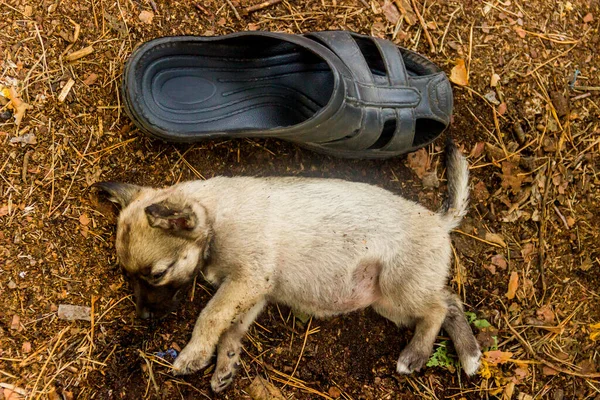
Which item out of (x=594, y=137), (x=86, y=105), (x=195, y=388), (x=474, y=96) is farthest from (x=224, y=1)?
(x=594, y=137)

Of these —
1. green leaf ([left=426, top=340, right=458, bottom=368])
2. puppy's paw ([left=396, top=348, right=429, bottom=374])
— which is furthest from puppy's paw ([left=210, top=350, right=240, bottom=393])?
green leaf ([left=426, top=340, right=458, bottom=368])

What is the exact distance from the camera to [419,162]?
14.6ft

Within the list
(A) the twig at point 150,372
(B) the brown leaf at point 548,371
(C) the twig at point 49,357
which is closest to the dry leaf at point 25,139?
(C) the twig at point 49,357

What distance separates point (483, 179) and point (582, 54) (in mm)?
1446

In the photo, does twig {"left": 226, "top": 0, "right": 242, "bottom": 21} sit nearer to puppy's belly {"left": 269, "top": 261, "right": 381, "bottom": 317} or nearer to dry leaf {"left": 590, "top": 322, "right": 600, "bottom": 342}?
puppy's belly {"left": 269, "top": 261, "right": 381, "bottom": 317}

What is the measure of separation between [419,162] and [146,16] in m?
2.44

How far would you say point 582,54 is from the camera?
470 cm

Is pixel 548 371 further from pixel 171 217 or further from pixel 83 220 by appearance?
pixel 83 220

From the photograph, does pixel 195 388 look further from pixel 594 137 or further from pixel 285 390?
pixel 594 137

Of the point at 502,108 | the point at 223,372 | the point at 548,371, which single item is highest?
the point at 502,108

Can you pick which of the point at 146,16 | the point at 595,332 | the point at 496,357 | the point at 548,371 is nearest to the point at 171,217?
the point at 146,16

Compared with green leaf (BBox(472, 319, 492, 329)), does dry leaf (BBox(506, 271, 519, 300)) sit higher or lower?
higher

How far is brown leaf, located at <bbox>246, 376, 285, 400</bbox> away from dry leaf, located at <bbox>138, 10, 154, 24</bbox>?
2.87 m

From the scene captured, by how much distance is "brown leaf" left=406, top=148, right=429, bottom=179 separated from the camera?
4.43 metres
